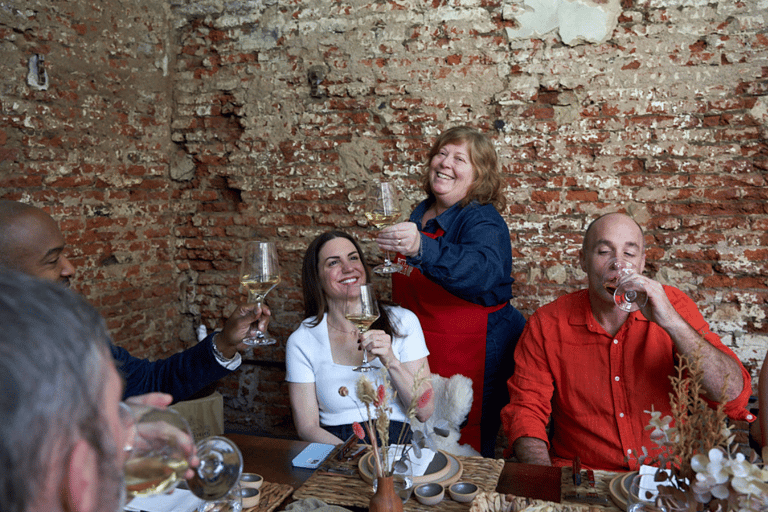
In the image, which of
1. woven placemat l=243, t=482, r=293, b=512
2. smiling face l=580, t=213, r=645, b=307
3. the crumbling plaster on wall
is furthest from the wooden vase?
the crumbling plaster on wall

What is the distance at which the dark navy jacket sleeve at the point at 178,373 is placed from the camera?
199cm

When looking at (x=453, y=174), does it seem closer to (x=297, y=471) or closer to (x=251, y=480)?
(x=297, y=471)

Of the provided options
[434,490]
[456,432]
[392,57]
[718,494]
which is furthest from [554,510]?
[392,57]

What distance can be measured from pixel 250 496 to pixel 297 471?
0.79 ft

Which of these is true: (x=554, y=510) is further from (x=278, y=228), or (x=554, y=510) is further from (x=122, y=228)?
(x=122, y=228)

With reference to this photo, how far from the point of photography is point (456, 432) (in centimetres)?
223

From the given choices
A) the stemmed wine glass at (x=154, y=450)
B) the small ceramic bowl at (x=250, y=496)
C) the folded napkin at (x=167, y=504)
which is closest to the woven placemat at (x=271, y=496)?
the small ceramic bowl at (x=250, y=496)

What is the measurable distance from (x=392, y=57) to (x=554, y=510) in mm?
2646

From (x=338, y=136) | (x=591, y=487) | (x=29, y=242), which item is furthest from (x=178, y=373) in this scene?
(x=338, y=136)

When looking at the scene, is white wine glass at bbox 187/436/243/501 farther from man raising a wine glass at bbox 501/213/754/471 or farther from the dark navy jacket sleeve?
man raising a wine glass at bbox 501/213/754/471

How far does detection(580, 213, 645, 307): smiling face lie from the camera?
2.09m

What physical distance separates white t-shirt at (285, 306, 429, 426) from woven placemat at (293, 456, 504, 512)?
2.10 feet

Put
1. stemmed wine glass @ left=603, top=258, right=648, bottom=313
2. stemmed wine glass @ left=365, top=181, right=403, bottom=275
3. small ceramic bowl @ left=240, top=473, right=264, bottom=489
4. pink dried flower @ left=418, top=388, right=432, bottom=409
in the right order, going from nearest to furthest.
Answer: pink dried flower @ left=418, top=388, right=432, bottom=409
small ceramic bowl @ left=240, top=473, right=264, bottom=489
stemmed wine glass @ left=603, top=258, right=648, bottom=313
stemmed wine glass @ left=365, top=181, right=403, bottom=275

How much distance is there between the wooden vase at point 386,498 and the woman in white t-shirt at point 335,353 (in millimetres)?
788
